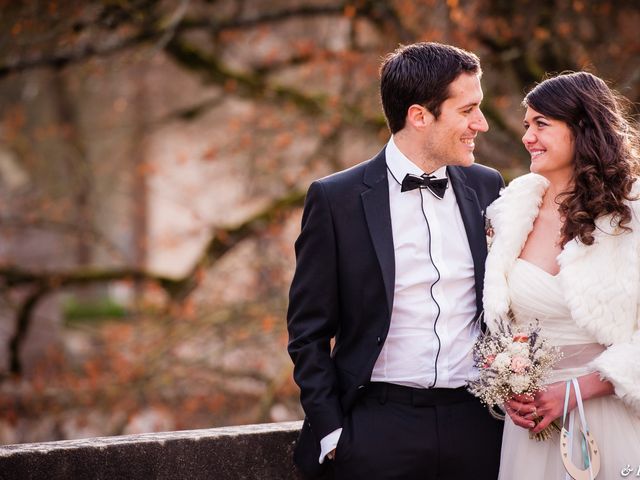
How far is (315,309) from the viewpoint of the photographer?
10.7ft

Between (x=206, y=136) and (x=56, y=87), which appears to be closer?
(x=206, y=136)

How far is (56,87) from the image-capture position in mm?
16469

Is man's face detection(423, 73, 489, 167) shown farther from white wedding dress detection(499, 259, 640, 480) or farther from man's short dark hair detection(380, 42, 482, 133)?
white wedding dress detection(499, 259, 640, 480)

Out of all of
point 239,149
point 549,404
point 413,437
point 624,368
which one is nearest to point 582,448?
point 549,404

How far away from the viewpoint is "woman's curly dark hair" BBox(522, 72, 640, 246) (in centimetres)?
321

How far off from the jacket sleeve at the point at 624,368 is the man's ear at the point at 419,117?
1045 mm

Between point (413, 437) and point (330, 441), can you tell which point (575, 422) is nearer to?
point (413, 437)

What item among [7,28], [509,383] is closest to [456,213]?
[509,383]

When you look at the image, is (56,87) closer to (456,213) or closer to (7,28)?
(7,28)

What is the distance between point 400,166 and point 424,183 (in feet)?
0.42

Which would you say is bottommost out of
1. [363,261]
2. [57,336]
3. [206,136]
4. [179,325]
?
[57,336]

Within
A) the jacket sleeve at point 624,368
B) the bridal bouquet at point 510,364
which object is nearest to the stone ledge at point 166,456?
the bridal bouquet at point 510,364

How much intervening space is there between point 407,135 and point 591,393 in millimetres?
1157

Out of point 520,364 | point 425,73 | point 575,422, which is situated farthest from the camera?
point 425,73
